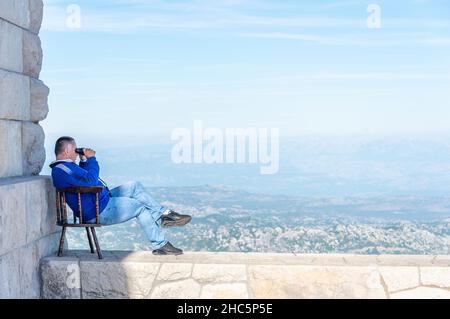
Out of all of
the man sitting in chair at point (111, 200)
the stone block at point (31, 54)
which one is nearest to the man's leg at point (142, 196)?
the man sitting in chair at point (111, 200)

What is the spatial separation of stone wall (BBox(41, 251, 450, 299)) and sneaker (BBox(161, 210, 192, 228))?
0.88 ft

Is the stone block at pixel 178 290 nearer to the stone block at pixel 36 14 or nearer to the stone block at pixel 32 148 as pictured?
the stone block at pixel 32 148

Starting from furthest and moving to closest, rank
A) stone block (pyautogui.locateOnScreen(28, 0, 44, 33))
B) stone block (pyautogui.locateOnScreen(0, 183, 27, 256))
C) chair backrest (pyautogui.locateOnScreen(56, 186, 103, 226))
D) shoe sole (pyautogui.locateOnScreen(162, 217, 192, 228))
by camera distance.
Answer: stone block (pyautogui.locateOnScreen(28, 0, 44, 33)) < shoe sole (pyautogui.locateOnScreen(162, 217, 192, 228)) < chair backrest (pyautogui.locateOnScreen(56, 186, 103, 226)) < stone block (pyautogui.locateOnScreen(0, 183, 27, 256))

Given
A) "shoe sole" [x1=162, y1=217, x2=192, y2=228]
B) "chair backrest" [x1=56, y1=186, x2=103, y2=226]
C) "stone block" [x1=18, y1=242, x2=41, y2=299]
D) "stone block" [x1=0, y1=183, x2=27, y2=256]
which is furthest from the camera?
"shoe sole" [x1=162, y1=217, x2=192, y2=228]

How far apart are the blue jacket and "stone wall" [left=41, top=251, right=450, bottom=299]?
1.34 feet

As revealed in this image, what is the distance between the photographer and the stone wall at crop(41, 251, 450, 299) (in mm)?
5711

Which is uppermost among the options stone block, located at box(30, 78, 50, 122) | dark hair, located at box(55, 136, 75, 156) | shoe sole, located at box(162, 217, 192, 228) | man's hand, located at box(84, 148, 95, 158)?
stone block, located at box(30, 78, 50, 122)

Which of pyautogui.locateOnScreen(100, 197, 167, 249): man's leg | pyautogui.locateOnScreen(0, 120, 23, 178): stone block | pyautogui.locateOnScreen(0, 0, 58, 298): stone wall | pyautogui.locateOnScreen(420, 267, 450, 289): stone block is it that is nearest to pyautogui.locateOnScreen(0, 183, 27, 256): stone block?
pyautogui.locateOnScreen(0, 0, 58, 298): stone wall

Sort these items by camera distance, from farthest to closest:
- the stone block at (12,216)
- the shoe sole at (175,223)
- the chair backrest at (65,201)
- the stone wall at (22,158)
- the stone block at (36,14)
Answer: the stone block at (36,14) < the shoe sole at (175,223) < the chair backrest at (65,201) < the stone wall at (22,158) < the stone block at (12,216)

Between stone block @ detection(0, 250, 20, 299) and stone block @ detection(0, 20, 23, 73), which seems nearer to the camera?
stone block @ detection(0, 250, 20, 299)

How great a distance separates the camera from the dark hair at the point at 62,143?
19.2ft

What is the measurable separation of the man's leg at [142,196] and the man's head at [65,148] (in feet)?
1.54

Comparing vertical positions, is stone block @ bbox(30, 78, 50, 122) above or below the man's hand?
above

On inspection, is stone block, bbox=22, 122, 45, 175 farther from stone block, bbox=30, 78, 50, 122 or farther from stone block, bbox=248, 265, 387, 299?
stone block, bbox=248, 265, 387, 299
